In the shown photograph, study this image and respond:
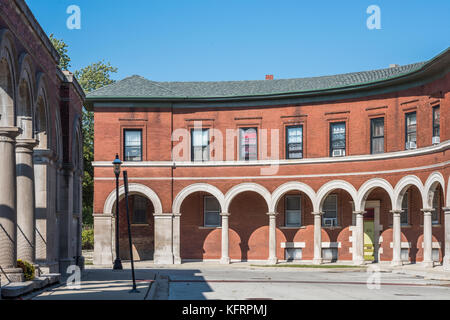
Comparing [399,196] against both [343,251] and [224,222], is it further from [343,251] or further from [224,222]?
[224,222]

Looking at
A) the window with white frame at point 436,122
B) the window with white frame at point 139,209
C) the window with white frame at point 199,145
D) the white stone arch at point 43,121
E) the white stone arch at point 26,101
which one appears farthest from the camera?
the window with white frame at point 139,209

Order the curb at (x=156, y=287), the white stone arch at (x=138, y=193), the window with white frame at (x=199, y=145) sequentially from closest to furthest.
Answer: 1. the curb at (x=156, y=287)
2. the white stone arch at (x=138, y=193)
3. the window with white frame at (x=199, y=145)

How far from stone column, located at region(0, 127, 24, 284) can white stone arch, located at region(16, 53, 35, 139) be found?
233 centimetres

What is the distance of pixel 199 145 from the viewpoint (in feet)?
138

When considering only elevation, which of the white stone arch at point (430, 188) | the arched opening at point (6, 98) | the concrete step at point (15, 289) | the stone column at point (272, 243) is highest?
the arched opening at point (6, 98)

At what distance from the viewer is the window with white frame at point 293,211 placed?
4222 centimetres

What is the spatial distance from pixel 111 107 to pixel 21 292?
26.7m

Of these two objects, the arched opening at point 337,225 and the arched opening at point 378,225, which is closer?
the arched opening at point 378,225

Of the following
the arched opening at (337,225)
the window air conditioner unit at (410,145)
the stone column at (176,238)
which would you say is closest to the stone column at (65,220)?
the stone column at (176,238)

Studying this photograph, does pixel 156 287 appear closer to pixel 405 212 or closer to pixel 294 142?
pixel 294 142

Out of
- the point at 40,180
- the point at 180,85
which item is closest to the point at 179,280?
the point at 40,180

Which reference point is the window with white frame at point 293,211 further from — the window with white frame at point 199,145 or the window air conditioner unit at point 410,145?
the window air conditioner unit at point 410,145

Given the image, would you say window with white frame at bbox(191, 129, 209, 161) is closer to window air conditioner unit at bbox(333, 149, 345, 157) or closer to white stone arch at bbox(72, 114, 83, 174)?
window air conditioner unit at bbox(333, 149, 345, 157)

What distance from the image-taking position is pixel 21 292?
53.7 feet
